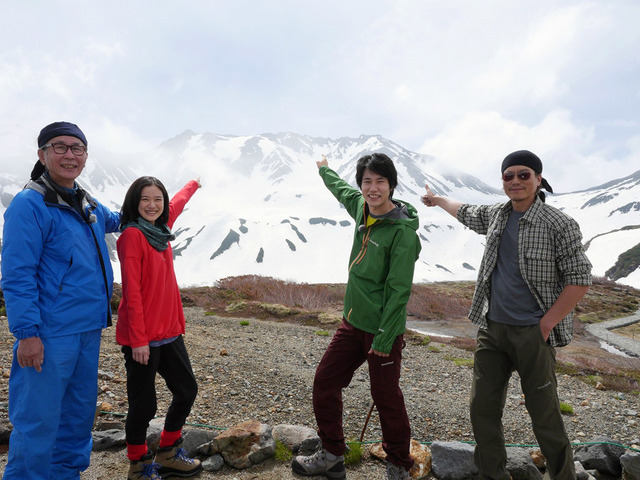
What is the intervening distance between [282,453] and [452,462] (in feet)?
5.69

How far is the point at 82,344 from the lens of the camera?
305 cm

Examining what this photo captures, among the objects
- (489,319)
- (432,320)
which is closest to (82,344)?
(489,319)

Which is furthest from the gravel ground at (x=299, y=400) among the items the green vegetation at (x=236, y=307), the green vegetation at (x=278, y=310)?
the green vegetation at (x=236, y=307)

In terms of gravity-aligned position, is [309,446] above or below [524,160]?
below

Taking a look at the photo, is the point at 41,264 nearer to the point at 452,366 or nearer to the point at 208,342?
the point at 208,342

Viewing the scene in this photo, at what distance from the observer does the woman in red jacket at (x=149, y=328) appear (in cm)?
315

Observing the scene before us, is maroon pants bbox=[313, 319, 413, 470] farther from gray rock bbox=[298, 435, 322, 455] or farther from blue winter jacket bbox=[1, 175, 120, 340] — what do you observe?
blue winter jacket bbox=[1, 175, 120, 340]

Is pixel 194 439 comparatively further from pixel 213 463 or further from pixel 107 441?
pixel 107 441

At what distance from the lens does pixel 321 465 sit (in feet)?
11.9

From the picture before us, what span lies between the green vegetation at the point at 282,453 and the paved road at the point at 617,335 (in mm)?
21839

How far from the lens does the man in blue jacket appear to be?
272 centimetres

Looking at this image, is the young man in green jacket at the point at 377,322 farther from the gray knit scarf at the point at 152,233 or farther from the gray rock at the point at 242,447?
the gray knit scarf at the point at 152,233

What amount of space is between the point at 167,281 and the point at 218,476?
196 cm

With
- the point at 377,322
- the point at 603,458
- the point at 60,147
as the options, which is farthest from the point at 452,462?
the point at 60,147
